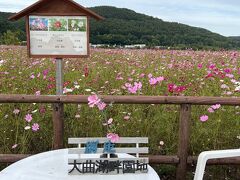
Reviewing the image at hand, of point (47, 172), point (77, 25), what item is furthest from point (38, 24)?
point (47, 172)

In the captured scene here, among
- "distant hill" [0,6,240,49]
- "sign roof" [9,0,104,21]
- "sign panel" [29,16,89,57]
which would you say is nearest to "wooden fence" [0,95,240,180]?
"sign panel" [29,16,89,57]

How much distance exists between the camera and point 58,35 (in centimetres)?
328

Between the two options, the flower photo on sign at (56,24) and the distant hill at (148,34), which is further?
the distant hill at (148,34)

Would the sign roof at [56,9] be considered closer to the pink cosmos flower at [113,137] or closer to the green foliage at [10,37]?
the pink cosmos flower at [113,137]

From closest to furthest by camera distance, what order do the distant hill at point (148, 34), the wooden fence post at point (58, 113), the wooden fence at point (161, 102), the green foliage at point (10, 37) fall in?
the wooden fence at point (161, 102), the wooden fence post at point (58, 113), the distant hill at point (148, 34), the green foliage at point (10, 37)

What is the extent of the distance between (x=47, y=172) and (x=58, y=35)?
1.37 m

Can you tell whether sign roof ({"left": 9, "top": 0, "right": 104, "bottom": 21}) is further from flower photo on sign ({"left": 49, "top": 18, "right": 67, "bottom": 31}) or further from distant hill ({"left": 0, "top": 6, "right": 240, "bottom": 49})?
distant hill ({"left": 0, "top": 6, "right": 240, "bottom": 49})

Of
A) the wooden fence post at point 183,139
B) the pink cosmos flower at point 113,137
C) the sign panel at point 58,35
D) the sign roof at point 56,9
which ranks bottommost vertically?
the wooden fence post at point 183,139

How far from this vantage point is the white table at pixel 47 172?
2.11m

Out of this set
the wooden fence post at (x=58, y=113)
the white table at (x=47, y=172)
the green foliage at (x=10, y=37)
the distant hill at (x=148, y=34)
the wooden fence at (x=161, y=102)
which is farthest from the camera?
the green foliage at (x=10, y=37)

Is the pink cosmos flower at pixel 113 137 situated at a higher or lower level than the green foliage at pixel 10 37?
lower

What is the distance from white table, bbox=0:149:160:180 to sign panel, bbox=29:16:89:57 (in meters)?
1.06

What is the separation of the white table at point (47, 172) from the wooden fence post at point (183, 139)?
1148 mm

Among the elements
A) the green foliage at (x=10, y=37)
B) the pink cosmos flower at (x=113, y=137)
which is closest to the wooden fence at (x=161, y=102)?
the pink cosmos flower at (x=113, y=137)
